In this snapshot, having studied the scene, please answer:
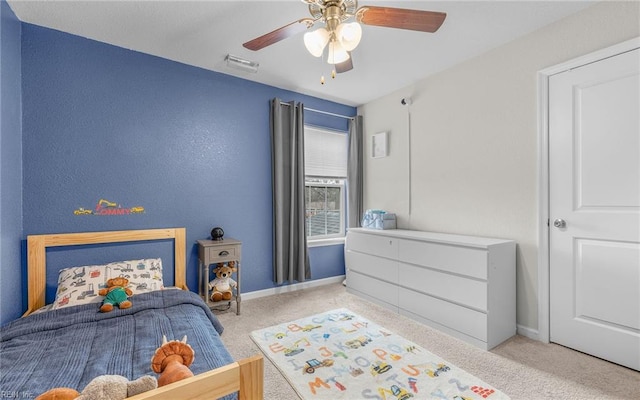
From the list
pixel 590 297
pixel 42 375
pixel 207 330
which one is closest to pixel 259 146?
pixel 207 330

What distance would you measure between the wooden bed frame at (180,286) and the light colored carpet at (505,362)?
86cm

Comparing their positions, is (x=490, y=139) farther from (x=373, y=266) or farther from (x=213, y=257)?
(x=213, y=257)

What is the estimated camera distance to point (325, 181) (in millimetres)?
4133

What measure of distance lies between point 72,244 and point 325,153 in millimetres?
2866

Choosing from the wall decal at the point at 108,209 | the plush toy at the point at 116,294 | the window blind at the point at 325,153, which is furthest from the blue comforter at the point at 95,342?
the window blind at the point at 325,153

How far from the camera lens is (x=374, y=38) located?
2504 millimetres

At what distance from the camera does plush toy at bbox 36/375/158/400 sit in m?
0.81

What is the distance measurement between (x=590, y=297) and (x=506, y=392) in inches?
41.2

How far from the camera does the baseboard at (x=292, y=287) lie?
3.40m

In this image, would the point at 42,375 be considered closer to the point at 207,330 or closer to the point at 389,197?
the point at 207,330

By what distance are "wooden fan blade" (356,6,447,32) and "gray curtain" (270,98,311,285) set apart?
6.66 feet

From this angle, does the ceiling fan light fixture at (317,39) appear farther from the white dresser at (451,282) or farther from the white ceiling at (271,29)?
the white dresser at (451,282)

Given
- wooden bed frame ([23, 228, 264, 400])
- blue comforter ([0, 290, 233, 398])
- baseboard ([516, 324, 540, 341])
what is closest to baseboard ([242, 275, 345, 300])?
wooden bed frame ([23, 228, 264, 400])

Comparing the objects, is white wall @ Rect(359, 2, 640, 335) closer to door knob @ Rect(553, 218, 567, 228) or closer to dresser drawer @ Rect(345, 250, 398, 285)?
door knob @ Rect(553, 218, 567, 228)
